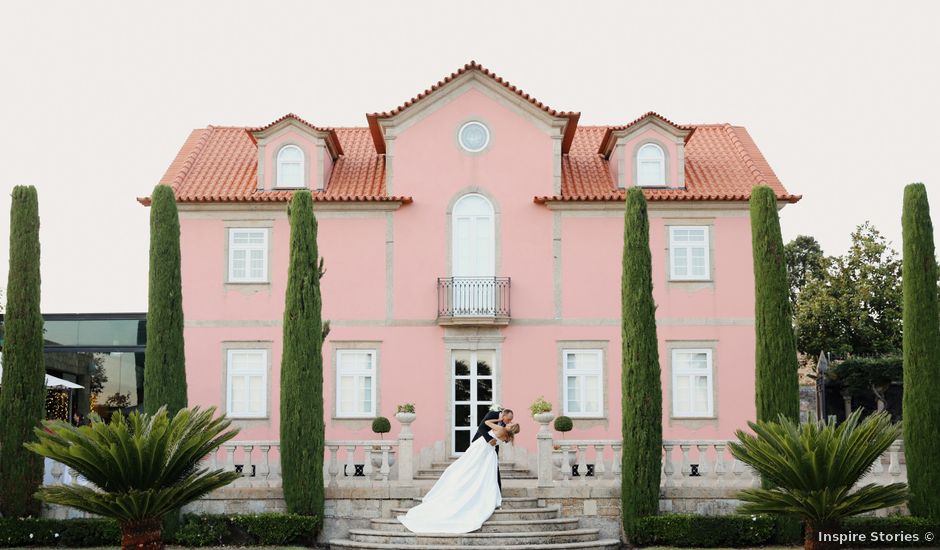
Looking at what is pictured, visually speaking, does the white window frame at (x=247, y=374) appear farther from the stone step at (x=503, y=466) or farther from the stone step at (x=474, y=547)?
the stone step at (x=474, y=547)

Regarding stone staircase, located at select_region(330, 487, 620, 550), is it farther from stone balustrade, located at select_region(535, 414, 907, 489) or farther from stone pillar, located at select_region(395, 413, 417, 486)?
stone balustrade, located at select_region(535, 414, 907, 489)

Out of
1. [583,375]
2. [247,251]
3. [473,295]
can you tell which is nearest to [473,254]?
[473,295]

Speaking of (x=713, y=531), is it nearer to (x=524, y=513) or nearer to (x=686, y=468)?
(x=686, y=468)

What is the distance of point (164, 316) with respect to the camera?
1748 centimetres

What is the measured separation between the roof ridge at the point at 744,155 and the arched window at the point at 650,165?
6.73 feet

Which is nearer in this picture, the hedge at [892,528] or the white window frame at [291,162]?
the hedge at [892,528]

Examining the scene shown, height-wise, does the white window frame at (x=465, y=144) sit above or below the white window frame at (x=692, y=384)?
above

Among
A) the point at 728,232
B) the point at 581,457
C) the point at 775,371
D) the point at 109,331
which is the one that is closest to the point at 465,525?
the point at 581,457

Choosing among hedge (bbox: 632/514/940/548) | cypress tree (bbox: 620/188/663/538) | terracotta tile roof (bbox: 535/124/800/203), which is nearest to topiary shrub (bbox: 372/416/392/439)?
terracotta tile roof (bbox: 535/124/800/203)

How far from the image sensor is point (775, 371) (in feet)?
56.2

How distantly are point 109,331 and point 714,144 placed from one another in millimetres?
15041

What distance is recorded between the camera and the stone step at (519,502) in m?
17.4

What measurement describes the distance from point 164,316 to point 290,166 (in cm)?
718

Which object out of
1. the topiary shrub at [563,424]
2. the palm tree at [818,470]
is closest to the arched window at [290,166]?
the topiary shrub at [563,424]
